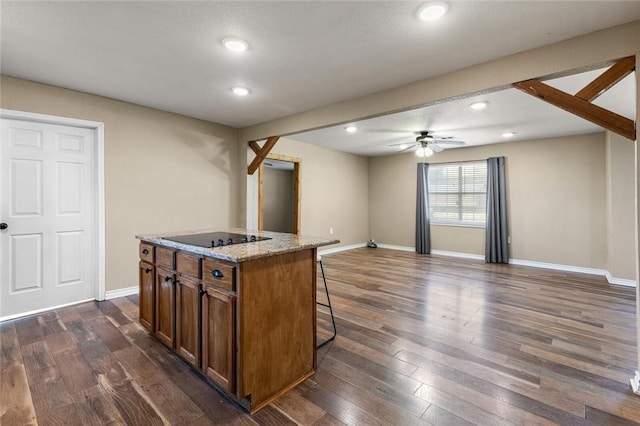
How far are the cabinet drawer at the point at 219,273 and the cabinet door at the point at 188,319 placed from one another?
0.14 meters

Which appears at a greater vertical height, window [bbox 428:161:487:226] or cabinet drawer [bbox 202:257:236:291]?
window [bbox 428:161:487:226]

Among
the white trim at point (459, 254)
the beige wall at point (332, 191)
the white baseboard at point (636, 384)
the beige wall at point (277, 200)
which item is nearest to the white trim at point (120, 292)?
the beige wall at point (332, 191)

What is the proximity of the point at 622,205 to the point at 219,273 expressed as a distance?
18.1ft

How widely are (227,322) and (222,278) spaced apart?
0.26m

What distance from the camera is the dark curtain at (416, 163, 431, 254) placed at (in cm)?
675

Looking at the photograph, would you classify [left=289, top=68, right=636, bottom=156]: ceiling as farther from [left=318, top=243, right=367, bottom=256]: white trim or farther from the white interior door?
→ the white interior door

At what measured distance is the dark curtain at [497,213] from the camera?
5.79 metres

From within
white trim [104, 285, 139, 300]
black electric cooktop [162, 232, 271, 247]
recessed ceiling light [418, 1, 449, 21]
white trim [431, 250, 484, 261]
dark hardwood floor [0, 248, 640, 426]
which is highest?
recessed ceiling light [418, 1, 449, 21]

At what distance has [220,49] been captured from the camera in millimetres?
2338

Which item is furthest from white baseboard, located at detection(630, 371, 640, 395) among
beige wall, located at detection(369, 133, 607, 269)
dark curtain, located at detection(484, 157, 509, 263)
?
dark curtain, located at detection(484, 157, 509, 263)

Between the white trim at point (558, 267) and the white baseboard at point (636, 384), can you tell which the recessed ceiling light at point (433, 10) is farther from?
the white trim at point (558, 267)

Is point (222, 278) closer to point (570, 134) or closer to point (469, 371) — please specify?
point (469, 371)

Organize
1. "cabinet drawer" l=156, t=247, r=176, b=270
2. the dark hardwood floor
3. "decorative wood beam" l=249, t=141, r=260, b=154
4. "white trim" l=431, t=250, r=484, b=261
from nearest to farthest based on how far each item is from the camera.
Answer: the dark hardwood floor → "cabinet drawer" l=156, t=247, r=176, b=270 → "decorative wood beam" l=249, t=141, r=260, b=154 → "white trim" l=431, t=250, r=484, b=261

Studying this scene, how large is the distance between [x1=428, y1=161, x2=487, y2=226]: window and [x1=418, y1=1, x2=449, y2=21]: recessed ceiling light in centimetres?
504
